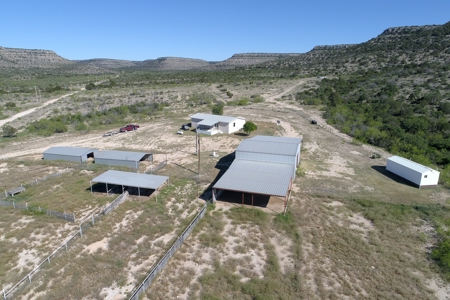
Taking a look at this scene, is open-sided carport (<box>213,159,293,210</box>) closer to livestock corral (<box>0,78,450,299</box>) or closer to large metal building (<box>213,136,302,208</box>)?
large metal building (<box>213,136,302,208</box>)

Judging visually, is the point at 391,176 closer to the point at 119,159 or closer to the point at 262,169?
the point at 262,169

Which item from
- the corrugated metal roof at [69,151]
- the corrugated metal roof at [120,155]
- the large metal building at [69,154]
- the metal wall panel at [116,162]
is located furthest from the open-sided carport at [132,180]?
the corrugated metal roof at [69,151]

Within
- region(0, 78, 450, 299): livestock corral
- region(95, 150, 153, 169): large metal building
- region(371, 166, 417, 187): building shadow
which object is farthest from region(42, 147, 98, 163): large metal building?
region(371, 166, 417, 187): building shadow

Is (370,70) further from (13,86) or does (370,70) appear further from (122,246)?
(13,86)

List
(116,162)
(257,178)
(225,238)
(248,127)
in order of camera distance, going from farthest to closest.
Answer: (248,127) < (116,162) < (257,178) < (225,238)

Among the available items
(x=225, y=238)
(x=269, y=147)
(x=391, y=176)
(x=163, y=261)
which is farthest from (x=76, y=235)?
(x=391, y=176)

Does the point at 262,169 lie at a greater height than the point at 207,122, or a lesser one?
lesser

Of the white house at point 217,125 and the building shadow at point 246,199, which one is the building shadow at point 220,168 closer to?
the building shadow at point 246,199
